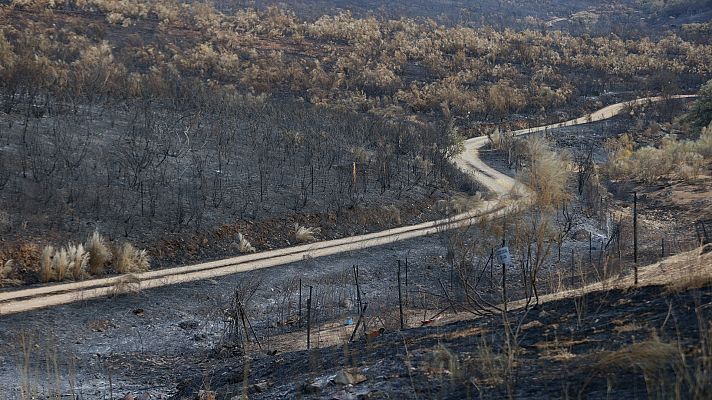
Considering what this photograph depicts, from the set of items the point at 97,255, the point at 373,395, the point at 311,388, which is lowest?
the point at 311,388

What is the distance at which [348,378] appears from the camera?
7.50 meters

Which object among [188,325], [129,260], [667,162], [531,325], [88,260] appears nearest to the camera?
[531,325]

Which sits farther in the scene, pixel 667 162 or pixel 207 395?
pixel 667 162

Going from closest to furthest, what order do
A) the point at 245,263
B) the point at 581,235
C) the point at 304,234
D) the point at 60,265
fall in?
1. the point at 60,265
2. the point at 245,263
3. the point at 304,234
4. the point at 581,235

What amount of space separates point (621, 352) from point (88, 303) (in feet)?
42.8

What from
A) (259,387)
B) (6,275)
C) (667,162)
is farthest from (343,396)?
(667,162)

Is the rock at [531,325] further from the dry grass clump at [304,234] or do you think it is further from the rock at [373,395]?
the dry grass clump at [304,234]

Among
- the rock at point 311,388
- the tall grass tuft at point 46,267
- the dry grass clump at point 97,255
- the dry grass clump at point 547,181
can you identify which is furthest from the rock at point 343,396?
the dry grass clump at point 547,181

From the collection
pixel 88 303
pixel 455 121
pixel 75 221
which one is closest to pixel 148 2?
pixel 455 121

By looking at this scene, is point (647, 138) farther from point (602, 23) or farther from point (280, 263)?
point (602, 23)

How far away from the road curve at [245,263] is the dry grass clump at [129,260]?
1.00 ft

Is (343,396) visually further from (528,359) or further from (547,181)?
(547,181)

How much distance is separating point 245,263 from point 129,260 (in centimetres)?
323

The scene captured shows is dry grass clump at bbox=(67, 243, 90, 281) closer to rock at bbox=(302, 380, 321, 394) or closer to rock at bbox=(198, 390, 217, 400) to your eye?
rock at bbox=(198, 390, 217, 400)
